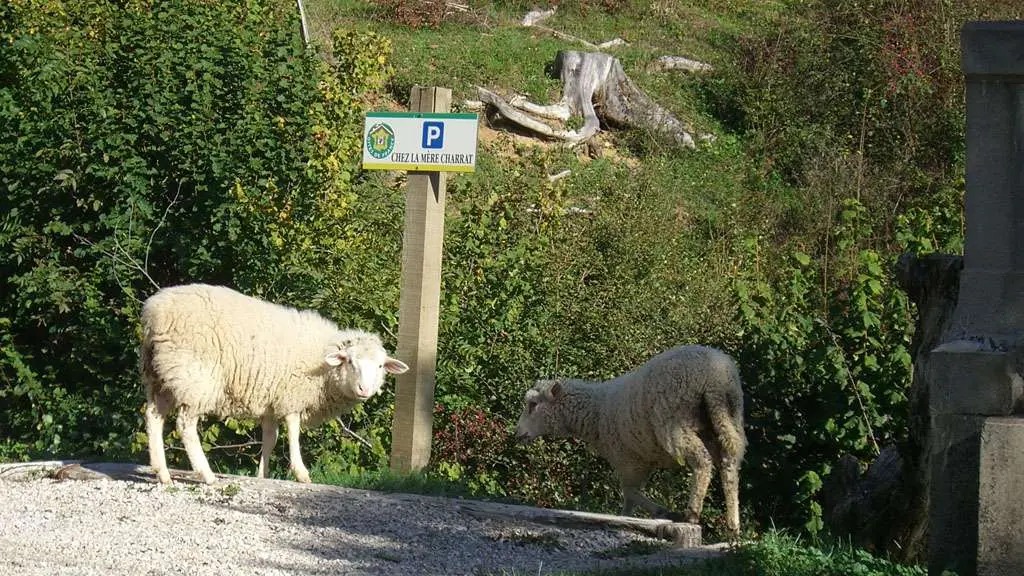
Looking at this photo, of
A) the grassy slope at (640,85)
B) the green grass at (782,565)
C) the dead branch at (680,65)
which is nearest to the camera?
the green grass at (782,565)

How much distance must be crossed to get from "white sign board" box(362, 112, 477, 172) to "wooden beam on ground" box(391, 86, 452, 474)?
15cm

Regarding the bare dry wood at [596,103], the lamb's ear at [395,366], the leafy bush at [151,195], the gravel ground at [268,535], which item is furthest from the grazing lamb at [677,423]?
the bare dry wood at [596,103]

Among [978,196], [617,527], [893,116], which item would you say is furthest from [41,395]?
[893,116]

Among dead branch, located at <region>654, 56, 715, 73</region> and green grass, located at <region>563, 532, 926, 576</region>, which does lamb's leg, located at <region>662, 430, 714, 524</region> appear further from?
dead branch, located at <region>654, 56, 715, 73</region>

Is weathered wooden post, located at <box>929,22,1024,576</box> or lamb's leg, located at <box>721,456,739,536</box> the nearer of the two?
weathered wooden post, located at <box>929,22,1024,576</box>

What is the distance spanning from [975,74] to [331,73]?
25.1 feet

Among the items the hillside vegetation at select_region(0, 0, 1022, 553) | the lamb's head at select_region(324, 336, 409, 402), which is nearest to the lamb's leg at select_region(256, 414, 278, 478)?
the hillside vegetation at select_region(0, 0, 1022, 553)

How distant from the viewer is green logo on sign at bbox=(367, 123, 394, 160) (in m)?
9.34

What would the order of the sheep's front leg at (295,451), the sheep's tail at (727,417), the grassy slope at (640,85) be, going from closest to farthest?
the sheep's tail at (727,417), the sheep's front leg at (295,451), the grassy slope at (640,85)

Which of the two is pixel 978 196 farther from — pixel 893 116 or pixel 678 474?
pixel 893 116

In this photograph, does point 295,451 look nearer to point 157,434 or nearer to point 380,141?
point 157,434

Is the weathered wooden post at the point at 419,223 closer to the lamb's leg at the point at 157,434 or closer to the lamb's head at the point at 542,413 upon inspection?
the lamb's head at the point at 542,413

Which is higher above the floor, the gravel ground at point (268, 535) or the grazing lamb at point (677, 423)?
the grazing lamb at point (677, 423)

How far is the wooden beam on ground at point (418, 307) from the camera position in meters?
9.39
